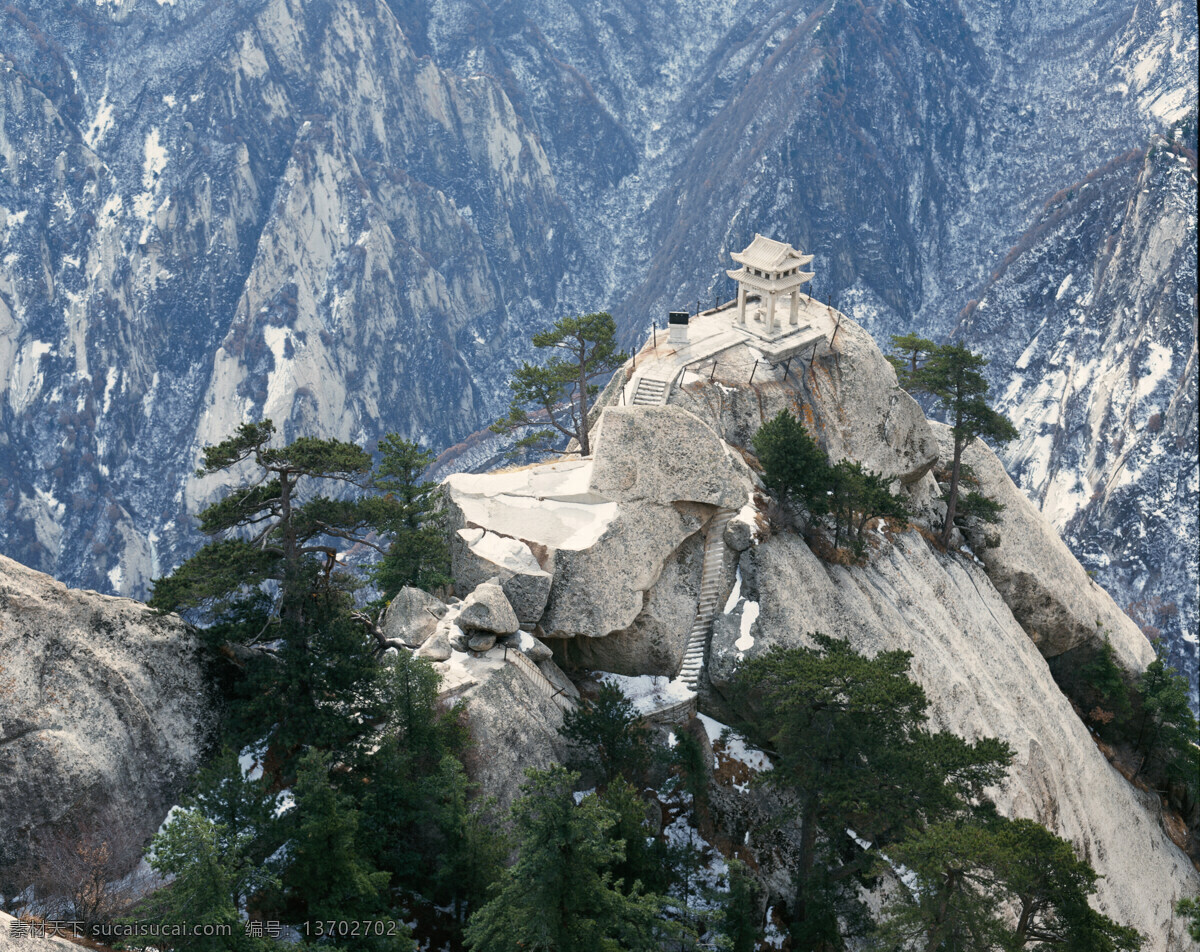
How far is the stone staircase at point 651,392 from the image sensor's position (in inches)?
2052

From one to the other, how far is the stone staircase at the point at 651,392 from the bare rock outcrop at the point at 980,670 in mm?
9451

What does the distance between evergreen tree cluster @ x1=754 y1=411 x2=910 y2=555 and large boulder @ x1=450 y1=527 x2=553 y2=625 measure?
1235 cm

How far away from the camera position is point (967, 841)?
28781 millimetres

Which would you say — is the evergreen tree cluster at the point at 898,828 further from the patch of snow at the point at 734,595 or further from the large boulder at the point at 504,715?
the large boulder at the point at 504,715

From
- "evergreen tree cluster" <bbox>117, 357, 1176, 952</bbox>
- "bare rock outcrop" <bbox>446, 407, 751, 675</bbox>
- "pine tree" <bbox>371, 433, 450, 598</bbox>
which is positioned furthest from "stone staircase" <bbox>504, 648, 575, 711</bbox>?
"pine tree" <bbox>371, 433, 450, 598</bbox>

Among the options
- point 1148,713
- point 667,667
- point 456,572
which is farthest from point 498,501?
point 1148,713

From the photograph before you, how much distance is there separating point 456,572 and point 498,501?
14.7 feet

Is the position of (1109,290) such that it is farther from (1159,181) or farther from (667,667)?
(667,667)

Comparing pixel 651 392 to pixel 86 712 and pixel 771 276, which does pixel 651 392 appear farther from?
pixel 86 712

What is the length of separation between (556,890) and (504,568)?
18.2m

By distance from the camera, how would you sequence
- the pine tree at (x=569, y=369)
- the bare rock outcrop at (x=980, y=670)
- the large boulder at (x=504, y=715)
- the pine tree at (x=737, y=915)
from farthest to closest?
the pine tree at (x=569, y=369) → the bare rock outcrop at (x=980, y=670) → the large boulder at (x=504, y=715) → the pine tree at (x=737, y=915)

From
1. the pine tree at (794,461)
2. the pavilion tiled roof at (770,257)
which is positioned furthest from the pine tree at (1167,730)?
the pavilion tiled roof at (770,257)

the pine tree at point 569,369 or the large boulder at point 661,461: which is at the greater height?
the pine tree at point 569,369

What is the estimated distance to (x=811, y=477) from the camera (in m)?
47.1
